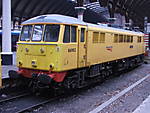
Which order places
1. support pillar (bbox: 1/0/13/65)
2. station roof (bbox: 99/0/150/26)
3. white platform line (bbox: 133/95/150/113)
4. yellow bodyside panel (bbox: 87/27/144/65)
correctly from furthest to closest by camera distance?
station roof (bbox: 99/0/150/26)
support pillar (bbox: 1/0/13/65)
yellow bodyside panel (bbox: 87/27/144/65)
white platform line (bbox: 133/95/150/113)

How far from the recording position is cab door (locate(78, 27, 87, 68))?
1052 centimetres

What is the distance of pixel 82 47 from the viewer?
1075 centimetres

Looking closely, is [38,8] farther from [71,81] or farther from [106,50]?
[71,81]

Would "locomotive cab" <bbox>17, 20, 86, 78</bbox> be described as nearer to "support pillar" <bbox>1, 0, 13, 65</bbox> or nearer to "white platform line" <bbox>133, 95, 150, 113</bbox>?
"white platform line" <bbox>133, 95, 150, 113</bbox>

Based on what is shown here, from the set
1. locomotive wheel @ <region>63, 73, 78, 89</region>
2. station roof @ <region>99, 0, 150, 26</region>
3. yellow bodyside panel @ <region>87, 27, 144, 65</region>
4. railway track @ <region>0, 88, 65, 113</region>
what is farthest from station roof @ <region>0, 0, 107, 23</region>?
railway track @ <region>0, 88, 65, 113</region>

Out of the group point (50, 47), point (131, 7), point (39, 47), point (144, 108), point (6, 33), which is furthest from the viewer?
point (131, 7)

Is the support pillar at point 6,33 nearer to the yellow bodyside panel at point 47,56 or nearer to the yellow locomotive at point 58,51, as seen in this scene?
the yellow locomotive at point 58,51

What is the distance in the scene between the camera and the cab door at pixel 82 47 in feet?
34.5

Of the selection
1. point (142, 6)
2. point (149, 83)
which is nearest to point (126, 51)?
point (149, 83)

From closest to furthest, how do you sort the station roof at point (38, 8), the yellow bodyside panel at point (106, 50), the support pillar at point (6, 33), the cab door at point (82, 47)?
1. the cab door at point (82, 47)
2. the yellow bodyside panel at point (106, 50)
3. the support pillar at point (6, 33)
4. the station roof at point (38, 8)

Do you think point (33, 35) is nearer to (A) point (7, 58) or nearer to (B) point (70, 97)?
(B) point (70, 97)

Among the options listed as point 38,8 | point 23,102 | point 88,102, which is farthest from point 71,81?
point 38,8

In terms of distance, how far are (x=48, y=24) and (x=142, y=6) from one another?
191 ft

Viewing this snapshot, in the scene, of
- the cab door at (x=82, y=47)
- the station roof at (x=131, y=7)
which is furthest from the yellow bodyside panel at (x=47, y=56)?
the station roof at (x=131, y=7)
